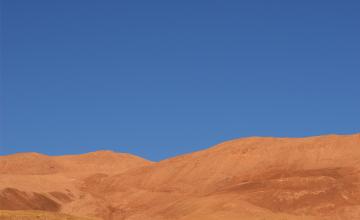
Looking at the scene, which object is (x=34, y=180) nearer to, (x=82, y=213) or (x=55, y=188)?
(x=55, y=188)

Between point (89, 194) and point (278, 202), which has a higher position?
point (89, 194)

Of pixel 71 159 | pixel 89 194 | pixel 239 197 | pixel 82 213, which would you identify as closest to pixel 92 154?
pixel 71 159

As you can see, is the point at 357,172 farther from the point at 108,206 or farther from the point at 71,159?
the point at 71,159

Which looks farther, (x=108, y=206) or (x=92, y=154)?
(x=92, y=154)

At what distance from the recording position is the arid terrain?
62.1 m

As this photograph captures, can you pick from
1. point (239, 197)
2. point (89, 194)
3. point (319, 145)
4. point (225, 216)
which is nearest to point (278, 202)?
point (239, 197)

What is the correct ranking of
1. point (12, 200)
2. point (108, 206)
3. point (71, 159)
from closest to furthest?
point (12, 200)
point (108, 206)
point (71, 159)

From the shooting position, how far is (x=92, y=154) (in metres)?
122

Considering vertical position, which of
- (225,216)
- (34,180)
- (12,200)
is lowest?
(225,216)

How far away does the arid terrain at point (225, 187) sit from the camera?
62062 mm

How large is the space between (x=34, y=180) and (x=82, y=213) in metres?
13.1

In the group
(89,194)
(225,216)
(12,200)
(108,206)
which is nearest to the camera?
(225,216)

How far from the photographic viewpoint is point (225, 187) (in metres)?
73.2

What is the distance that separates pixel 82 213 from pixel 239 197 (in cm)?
1854
